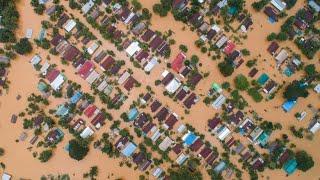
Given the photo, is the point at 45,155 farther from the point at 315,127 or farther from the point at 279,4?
the point at 279,4

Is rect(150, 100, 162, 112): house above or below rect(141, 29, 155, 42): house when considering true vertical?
below

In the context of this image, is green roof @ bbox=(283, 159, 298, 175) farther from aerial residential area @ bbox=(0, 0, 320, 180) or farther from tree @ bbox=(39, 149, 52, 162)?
tree @ bbox=(39, 149, 52, 162)

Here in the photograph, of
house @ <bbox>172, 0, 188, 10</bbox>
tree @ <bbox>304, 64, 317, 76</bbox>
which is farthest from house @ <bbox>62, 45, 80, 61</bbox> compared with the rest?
tree @ <bbox>304, 64, 317, 76</bbox>

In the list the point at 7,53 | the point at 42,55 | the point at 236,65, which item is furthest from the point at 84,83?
the point at 236,65

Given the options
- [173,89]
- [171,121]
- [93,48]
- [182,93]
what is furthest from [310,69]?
[93,48]

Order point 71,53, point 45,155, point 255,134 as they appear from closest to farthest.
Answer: point 255,134 → point 45,155 → point 71,53

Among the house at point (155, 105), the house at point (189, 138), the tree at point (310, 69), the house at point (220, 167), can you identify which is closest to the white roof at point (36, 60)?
the house at point (155, 105)

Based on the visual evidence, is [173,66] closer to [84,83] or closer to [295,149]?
[84,83]
